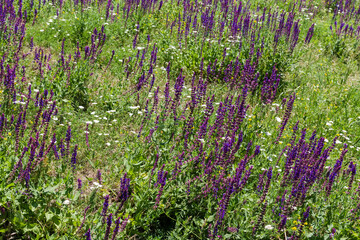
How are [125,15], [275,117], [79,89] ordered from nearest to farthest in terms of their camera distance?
[79,89]
[275,117]
[125,15]

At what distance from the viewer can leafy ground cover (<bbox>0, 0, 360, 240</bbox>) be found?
11.5 ft

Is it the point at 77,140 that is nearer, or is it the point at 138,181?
the point at 138,181

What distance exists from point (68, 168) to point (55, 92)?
1.70 m

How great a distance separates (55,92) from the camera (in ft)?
17.8

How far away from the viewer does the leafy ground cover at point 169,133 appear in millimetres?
3510

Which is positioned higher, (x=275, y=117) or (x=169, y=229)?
(x=275, y=117)

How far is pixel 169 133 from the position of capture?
4844mm

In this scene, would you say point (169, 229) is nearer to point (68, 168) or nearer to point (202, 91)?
point (68, 168)

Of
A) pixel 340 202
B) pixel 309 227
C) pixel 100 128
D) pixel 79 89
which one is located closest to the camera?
pixel 309 227

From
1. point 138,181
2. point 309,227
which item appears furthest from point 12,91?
point 309,227

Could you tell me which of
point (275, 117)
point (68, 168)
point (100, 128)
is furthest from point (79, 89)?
point (275, 117)

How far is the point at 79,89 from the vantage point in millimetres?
5668

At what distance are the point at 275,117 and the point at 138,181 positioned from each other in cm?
326

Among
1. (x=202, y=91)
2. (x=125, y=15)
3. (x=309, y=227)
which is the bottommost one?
(x=309, y=227)
